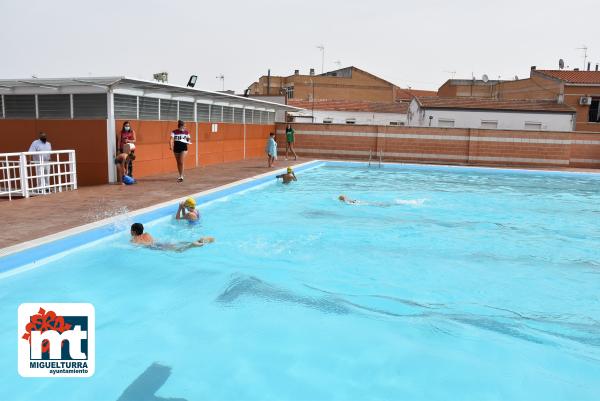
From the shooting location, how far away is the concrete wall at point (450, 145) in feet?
84.5

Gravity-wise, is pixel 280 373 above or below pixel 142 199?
below

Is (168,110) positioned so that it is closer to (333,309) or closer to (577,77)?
(333,309)

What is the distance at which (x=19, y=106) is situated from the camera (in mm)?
13914

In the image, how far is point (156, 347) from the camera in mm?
5250

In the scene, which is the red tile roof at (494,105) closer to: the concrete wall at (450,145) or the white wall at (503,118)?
the white wall at (503,118)

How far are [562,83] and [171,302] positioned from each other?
122ft

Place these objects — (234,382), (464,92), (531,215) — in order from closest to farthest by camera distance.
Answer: (234,382) → (531,215) → (464,92)

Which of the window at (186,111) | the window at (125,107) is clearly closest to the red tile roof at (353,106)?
the window at (186,111)

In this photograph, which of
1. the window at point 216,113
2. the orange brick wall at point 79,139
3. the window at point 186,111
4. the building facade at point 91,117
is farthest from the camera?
the window at point 216,113

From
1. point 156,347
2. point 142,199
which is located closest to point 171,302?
point 156,347

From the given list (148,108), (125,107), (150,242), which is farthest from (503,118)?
(150,242)

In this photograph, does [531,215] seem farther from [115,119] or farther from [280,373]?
[115,119]

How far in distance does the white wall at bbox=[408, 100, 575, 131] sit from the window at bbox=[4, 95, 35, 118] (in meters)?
26.3

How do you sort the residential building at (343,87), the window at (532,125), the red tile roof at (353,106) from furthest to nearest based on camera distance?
the residential building at (343,87) → the red tile roof at (353,106) → the window at (532,125)
